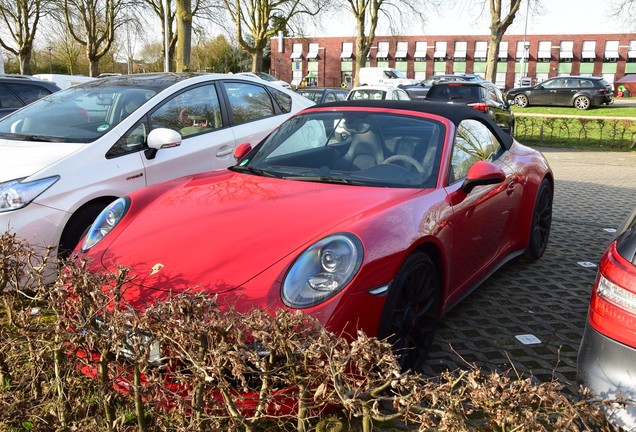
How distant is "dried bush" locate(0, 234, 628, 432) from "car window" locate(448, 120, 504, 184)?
2080 millimetres

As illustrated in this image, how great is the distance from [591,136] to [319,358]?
18.0 meters

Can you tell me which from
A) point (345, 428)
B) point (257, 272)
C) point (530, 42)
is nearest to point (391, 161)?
point (257, 272)

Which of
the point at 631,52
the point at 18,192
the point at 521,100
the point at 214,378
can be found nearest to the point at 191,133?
the point at 18,192

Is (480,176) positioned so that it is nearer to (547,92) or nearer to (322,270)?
(322,270)

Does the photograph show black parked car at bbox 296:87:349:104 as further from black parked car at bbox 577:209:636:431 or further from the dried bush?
the dried bush

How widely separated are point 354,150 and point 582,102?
2859 cm

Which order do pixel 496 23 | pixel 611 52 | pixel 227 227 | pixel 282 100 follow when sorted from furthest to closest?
pixel 611 52 → pixel 496 23 → pixel 282 100 → pixel 227 227

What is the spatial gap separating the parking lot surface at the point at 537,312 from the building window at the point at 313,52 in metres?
66.4

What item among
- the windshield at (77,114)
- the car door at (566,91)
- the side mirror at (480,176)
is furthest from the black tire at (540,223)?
the car door at (566,91)

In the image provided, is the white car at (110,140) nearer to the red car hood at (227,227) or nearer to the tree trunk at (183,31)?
the red car hood at (227,227)

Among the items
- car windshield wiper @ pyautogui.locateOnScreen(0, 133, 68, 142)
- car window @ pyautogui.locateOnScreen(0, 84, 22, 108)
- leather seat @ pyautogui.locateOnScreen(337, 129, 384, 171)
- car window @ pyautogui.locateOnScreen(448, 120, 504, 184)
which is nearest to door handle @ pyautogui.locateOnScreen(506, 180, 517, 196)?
car window @ pyautogui.locateOnScreen(448, 120, 504, 184)

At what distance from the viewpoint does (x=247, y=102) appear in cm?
626

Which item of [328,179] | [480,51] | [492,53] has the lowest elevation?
[328,179]

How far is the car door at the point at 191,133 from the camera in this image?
5027mm
